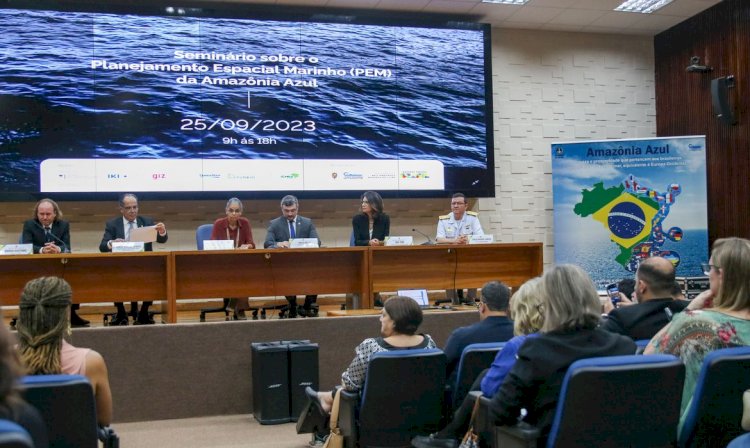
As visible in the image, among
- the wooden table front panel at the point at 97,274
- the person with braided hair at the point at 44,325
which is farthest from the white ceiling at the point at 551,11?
the person with braided hair at the point at 44,325

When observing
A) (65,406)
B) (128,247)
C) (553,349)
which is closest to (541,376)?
(553,349)

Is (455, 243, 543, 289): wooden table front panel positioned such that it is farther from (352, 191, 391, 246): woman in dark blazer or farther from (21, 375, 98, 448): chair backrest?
(21, 375, 98, 448): chair backrest

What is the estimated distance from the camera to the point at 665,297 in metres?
3.12

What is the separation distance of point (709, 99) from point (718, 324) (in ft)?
21.3

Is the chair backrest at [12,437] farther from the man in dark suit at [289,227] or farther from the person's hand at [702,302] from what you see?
the man in dark suit at [289,227]

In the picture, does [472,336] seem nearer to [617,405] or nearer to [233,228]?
[617,405]

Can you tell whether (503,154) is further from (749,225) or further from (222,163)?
(222,163)

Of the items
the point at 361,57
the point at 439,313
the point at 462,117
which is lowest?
the point at 439,313

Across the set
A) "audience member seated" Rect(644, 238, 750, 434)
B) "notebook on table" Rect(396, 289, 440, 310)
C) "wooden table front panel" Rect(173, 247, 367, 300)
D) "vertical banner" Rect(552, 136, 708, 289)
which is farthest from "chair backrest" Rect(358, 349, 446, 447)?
"vertical banner" Rect(552, 136, 708, 289)

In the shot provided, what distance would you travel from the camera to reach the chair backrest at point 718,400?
7.33 ft

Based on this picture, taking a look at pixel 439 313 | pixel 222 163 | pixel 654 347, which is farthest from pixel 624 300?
pixel 222 163

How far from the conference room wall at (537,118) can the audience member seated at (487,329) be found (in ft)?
15.5

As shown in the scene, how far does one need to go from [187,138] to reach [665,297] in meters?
5.31

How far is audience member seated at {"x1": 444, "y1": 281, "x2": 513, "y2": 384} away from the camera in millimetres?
3293
